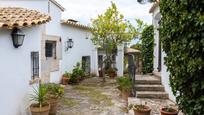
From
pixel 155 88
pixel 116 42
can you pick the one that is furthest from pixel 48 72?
pixel 155 88

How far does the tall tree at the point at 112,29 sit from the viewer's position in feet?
47.5

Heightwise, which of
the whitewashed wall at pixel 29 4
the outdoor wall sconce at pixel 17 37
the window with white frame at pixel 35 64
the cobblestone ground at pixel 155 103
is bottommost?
the cobblestone ground at pixel 155 103

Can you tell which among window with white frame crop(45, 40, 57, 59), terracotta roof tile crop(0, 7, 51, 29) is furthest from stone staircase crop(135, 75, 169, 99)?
window with white frame crop(45, 40, 57, 59)

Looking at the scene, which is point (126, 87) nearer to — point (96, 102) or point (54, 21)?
point (96, 102)

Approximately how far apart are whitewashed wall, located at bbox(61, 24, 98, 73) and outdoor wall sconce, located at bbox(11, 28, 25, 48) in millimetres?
8195

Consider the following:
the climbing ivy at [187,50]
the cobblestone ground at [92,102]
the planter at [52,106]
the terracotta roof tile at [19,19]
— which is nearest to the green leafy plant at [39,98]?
the planter at [52,106]

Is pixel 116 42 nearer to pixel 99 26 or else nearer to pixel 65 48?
pixel 99 26

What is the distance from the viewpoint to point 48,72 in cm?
1274

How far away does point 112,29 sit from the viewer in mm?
14500

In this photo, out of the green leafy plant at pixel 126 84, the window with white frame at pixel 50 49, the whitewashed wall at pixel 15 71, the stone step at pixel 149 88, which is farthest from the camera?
the window with white frame at pixel 50 49

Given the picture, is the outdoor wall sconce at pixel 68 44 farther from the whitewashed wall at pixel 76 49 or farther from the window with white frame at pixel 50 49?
the window with white frame at pixel 50 49

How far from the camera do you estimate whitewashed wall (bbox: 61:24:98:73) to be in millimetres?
14648

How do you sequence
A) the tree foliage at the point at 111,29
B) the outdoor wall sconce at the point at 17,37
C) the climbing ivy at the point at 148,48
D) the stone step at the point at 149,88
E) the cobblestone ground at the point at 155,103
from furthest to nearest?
the tree foliage at the point at 111,29 → the climbing ivy at the point at 148,48 → the stone step at the point at 149,88 → the cobblestone ground at the point at 155,103 → the outdoor wall sconce at the point at 17,37

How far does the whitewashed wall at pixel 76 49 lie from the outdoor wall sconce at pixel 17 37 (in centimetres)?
820
